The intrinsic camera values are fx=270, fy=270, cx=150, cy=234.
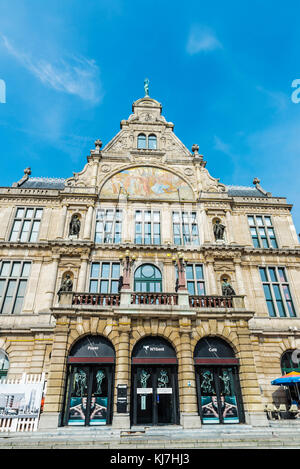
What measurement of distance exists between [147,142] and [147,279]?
1556 centimetres

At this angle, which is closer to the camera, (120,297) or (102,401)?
(102,401)

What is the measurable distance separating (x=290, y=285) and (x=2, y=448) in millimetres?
22617

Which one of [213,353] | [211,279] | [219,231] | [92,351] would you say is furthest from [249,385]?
[219,231]

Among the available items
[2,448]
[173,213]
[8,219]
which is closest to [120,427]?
[2,448]

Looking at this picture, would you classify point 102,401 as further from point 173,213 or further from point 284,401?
point 173,213

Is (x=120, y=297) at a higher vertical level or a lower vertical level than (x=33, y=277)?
lower

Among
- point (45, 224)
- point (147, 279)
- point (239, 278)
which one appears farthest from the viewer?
point (45, 224)

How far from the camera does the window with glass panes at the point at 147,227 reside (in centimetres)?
2434

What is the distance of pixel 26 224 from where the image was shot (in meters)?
24.7

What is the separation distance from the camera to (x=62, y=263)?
22.5 m

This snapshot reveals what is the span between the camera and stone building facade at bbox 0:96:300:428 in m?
15.2

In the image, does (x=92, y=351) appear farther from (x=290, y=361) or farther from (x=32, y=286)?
(x=290, y=361)

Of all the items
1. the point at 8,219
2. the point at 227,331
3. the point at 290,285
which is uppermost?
the point at 8,219

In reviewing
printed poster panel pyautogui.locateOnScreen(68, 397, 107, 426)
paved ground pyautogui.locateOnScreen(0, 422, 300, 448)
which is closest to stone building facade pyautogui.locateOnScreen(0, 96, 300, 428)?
printed poster panel pyautogui.locateOnScreen(68, 397, 107, 426)
